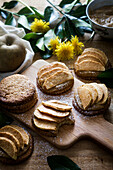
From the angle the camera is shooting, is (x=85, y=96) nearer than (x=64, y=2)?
Yes

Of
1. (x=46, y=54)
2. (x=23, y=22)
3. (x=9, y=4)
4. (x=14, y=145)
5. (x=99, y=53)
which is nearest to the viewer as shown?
(x=14, y=145)

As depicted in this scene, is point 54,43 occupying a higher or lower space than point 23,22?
lower

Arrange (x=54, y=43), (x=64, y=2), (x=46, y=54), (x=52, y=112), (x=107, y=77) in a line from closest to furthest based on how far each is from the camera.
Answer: (x=52, y=112) < (x=107, y=77) < (x=54, y=43) < (x=46, y=54) < (x=64, y=2)

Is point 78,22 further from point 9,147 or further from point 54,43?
point 9,147

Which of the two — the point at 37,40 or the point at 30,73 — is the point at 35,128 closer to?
the point at 30,73

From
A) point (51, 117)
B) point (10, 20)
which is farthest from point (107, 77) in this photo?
point (10, 20)

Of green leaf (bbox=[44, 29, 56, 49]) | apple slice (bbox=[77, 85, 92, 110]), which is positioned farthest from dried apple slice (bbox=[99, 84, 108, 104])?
green leaf (bbox=[44, 29, 56, 49])

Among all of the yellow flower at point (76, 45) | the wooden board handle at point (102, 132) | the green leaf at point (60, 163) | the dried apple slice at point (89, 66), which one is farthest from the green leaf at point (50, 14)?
the green leaf at point (60, 163)

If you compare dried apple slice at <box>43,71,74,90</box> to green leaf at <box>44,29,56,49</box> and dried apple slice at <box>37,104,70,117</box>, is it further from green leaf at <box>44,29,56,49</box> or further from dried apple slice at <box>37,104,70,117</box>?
green leaf at <box>44,29,56,49</box>
